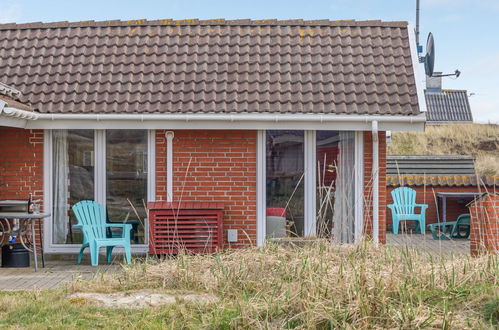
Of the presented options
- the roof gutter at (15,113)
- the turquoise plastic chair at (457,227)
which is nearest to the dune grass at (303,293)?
the roof gutter at (15,113)

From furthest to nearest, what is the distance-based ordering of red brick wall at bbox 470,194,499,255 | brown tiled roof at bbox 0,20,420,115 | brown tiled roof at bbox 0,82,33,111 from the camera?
1. brown tiled roof at bbox 0,20,420,115
2. brown tiled roof at bbox 0,82,33,111
3. red brick wall at bbox 470,194,499,255

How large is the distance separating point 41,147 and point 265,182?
144 inches

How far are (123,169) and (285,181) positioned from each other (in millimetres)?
2623

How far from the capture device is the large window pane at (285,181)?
1130 cm

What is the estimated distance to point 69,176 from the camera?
11.5 metres

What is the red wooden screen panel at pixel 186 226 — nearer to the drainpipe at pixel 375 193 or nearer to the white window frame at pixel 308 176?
the white window frame at pixel 308 176

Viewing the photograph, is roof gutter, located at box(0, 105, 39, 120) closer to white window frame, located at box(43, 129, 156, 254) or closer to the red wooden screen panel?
white window frame, located at box(43, 129, 156, 254)

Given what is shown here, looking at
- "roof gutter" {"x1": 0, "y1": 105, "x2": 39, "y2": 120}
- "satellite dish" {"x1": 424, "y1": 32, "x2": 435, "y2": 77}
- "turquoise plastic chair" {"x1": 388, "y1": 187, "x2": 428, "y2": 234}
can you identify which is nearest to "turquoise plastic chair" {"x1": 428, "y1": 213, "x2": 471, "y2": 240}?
"turquoise plastic chair" {"x1": 388, "y1": 187, "x2": 428, "y2": 234}

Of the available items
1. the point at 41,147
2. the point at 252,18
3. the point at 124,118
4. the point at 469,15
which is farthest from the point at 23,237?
the point at 469,15

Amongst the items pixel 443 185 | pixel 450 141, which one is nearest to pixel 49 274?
pixel 443 185

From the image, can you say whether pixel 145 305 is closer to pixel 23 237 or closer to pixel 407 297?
pixel 407 297

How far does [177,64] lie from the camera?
12.1 meters

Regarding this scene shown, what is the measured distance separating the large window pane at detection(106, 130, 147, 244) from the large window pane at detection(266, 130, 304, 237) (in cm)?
204

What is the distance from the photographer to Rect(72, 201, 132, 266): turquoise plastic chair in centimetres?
1046
